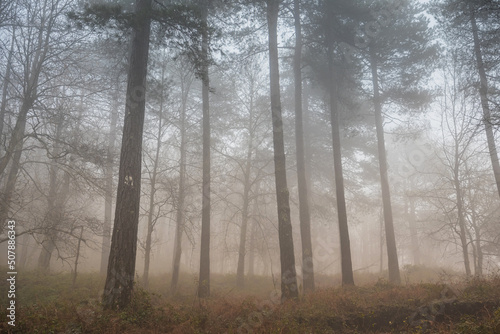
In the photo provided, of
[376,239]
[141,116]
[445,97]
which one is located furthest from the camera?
[376,239]

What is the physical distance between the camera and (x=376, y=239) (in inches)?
1535

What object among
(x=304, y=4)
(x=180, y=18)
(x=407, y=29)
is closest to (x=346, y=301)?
(x=180, y=18)

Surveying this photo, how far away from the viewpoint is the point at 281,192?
32.0 feet

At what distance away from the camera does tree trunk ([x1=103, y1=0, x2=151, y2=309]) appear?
22.6 ft

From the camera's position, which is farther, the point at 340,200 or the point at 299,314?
the point at 340,200

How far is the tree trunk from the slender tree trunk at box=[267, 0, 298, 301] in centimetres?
449

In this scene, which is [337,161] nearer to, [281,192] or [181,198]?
[281,192]

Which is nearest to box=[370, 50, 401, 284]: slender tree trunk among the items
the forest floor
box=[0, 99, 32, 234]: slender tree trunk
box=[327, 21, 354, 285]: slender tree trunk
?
box=[327, 21, 354, 285]: slender tree trunk

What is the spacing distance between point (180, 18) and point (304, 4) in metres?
7.83

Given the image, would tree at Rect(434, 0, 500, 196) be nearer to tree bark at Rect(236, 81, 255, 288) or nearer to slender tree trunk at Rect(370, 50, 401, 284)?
slender tree trunk at Rect(370, 50, 401, 284)

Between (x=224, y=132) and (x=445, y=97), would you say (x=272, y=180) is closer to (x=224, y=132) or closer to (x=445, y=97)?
(x=224, y=132)

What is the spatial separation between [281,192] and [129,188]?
4806mm

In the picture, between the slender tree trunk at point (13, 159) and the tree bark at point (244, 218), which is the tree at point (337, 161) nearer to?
the tree bark at point (244, 218)

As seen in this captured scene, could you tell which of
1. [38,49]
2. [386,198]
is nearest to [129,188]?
[38,49]
